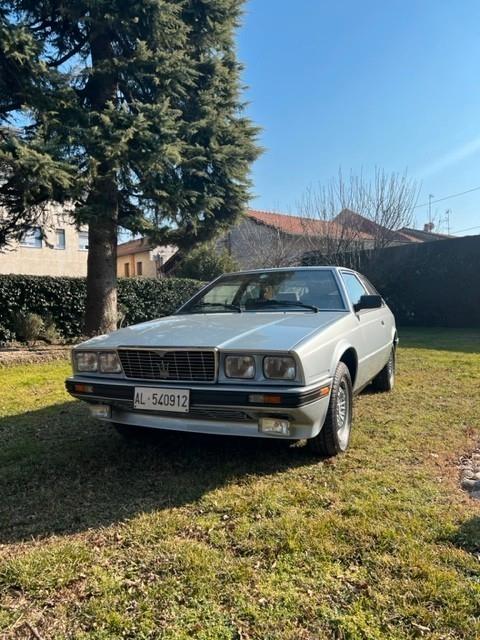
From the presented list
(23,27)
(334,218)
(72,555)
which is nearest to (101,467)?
(72,555)

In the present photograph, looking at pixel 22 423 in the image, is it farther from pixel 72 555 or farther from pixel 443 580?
pixel 443 580

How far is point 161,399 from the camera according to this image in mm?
3176

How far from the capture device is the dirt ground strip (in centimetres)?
829

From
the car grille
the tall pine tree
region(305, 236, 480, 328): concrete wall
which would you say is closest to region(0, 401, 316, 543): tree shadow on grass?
the car grille

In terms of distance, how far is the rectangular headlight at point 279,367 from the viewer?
297 cm

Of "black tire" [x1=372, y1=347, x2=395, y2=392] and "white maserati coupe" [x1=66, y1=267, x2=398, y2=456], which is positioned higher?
"white maserati coupe" [x1=66, y1=267, x2=398, y2=456]

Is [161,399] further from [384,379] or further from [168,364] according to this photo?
[384,379]

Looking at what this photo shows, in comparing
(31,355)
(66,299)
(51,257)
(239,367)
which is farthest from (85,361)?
(51,257)

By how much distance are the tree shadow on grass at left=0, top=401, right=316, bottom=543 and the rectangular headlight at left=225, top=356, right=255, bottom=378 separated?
771 millimetres

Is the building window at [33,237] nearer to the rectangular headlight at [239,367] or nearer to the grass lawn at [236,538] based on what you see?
the grass lawn at [236,538]

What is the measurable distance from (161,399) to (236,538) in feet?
3.46

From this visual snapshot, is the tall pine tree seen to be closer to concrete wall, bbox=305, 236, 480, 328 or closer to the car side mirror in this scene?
the car side mirror

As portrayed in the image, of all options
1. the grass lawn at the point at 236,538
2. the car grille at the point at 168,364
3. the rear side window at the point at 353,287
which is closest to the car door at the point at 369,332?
the rear side window at the point at 353,287

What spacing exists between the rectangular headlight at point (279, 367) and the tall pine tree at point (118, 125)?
20.0ft
